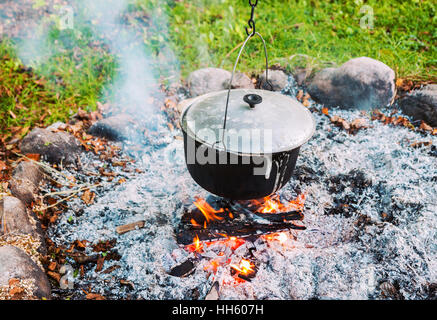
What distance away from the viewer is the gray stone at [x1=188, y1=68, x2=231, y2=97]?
4.19 meters

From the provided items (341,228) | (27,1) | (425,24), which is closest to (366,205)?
(341,228)

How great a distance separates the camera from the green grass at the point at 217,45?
4.15 meters

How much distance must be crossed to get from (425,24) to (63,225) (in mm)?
5656

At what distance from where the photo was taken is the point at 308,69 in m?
4.38

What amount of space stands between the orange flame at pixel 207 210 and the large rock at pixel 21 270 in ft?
4.08

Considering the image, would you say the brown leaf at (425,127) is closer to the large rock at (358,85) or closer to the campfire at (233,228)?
the large rock at (358,85)

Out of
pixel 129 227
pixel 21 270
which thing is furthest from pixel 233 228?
pixel 21 270

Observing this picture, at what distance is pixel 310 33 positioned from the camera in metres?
5.10

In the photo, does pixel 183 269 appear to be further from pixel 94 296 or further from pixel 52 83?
pixel 52 83

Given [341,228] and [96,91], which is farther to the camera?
[96,91]

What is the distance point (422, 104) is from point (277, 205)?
230cm

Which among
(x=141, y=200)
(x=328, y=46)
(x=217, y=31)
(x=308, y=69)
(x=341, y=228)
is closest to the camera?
(x=341, y=228)
